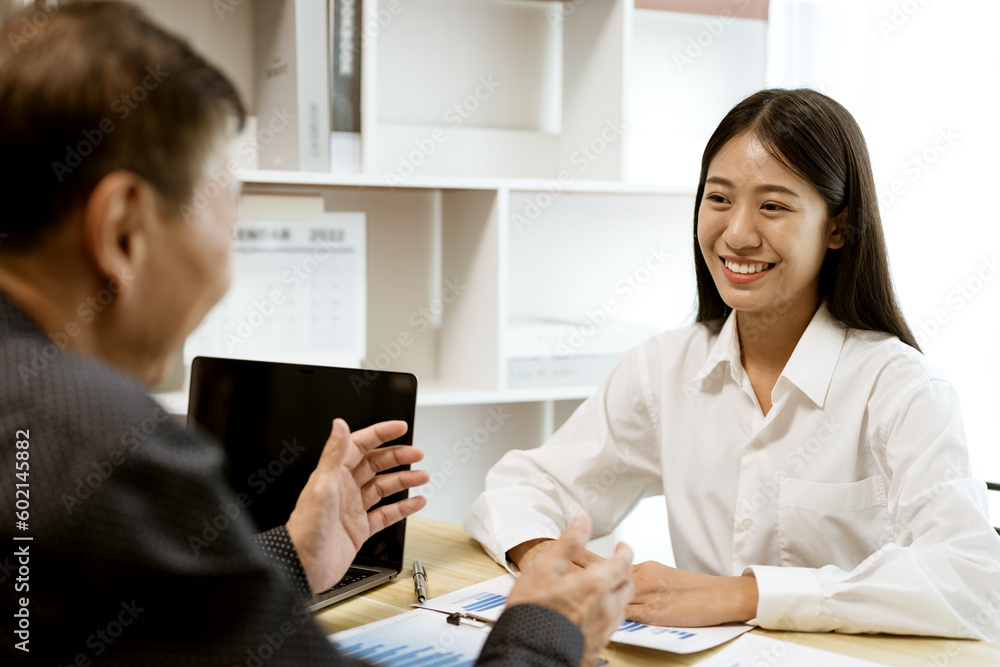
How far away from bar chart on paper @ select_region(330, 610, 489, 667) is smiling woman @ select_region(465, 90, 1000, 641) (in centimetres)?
22

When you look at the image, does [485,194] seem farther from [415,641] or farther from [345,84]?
[415,641]

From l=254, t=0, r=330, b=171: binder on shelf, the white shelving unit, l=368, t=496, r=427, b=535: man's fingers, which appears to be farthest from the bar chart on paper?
l=254, t=0, r=330, b=171: binder on shelf

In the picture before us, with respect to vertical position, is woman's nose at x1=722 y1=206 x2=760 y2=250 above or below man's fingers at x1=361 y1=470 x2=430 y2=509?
above

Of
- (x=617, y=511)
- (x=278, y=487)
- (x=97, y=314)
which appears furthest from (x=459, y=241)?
(x=97, y=314)

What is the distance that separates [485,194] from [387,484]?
90 cm

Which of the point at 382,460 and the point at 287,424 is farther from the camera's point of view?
the point at 287,424

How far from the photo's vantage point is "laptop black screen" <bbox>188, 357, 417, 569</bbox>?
4.12 ft

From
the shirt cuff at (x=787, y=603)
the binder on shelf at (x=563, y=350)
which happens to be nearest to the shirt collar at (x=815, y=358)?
the shirt cuff at (x=787, y=603)

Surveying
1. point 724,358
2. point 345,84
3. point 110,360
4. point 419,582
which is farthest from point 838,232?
point 110,360

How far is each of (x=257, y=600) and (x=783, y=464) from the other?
0.96 metres

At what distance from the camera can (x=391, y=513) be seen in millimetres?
1161

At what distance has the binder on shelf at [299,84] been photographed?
1666 millimetres

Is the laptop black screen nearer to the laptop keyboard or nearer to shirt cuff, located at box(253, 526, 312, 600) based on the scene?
the laptop keyboard

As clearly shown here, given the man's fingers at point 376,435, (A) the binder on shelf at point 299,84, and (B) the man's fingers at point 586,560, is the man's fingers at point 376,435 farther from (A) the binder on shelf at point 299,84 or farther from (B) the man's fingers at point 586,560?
(A) the binder on shelf at point 299,84
